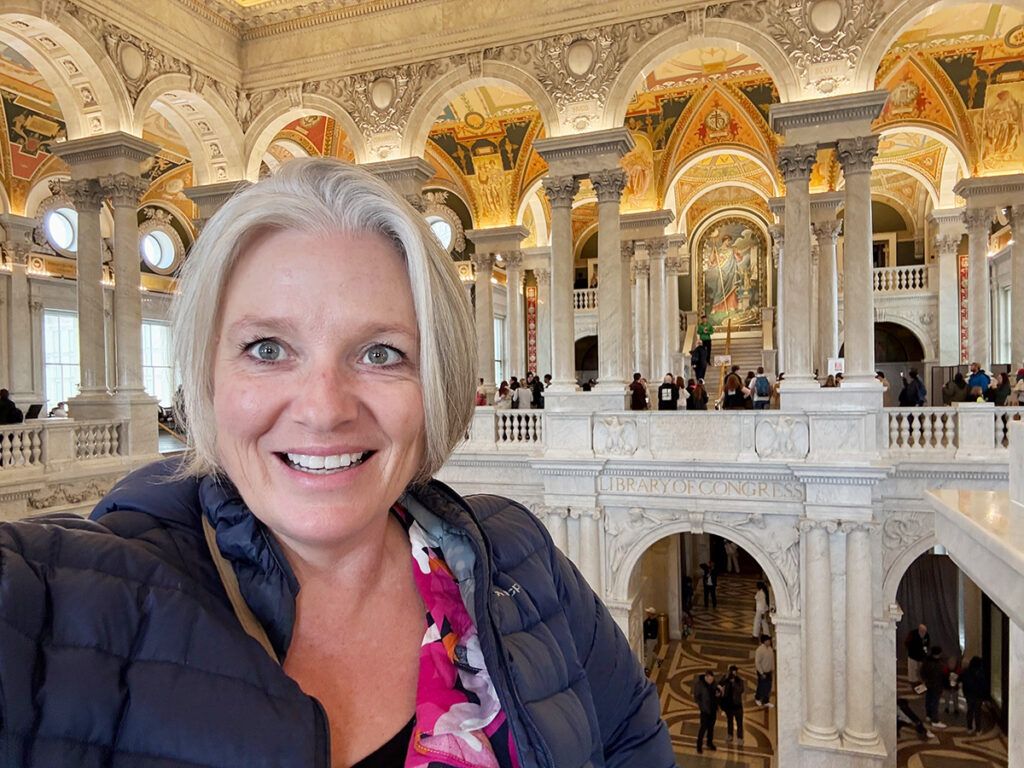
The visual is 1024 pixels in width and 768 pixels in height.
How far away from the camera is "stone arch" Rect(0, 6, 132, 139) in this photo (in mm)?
9297

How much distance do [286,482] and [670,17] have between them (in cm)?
1076

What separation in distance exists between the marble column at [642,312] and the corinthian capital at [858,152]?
7946mm

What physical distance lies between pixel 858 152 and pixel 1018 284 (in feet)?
19.7

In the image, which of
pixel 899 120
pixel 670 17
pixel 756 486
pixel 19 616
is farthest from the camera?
pixel 899 120

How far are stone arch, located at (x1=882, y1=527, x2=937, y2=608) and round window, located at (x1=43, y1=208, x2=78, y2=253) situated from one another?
64.0 ft

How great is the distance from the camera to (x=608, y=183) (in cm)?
1023

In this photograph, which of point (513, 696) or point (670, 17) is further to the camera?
point (670, 17)

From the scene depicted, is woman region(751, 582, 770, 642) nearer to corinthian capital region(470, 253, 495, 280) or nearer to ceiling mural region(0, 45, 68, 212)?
corinthian capital region(470, 253, 495, 280)

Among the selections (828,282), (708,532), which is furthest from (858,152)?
(708,532)

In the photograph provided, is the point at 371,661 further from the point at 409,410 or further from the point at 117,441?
the point at 117,441

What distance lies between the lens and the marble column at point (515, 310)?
54.0 ft

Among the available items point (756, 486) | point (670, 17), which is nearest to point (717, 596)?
point (756, 486)

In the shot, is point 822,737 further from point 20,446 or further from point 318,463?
point 20,446

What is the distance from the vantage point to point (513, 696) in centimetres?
108
